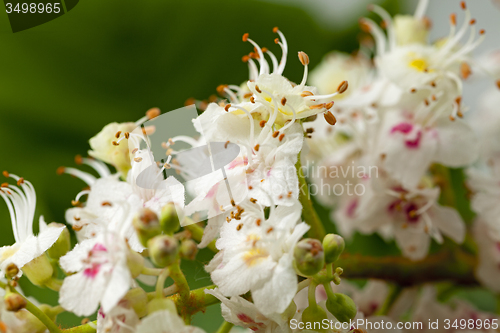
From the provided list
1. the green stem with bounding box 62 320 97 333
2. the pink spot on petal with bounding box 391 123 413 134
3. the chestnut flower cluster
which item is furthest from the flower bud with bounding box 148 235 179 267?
the pink spot on petal with bounding box 391 123 413 134

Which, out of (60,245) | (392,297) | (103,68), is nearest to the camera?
(60,245)

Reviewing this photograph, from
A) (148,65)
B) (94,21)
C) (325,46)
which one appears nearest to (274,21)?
(325,46)

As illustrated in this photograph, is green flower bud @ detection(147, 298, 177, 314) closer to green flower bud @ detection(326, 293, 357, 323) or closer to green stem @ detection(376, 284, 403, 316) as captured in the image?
green flower bud @ detection(326, 293, 357, 323)

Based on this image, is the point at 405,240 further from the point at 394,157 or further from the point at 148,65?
the point at 148,65

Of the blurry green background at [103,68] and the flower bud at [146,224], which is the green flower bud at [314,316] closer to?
the flower bud at [146,224]

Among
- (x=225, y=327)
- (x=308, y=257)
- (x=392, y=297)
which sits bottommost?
(x=392, y=297)

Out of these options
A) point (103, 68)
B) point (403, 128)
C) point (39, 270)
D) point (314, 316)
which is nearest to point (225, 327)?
point (314, 316)

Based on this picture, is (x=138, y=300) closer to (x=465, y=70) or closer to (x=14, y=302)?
(x=14, y=302)
